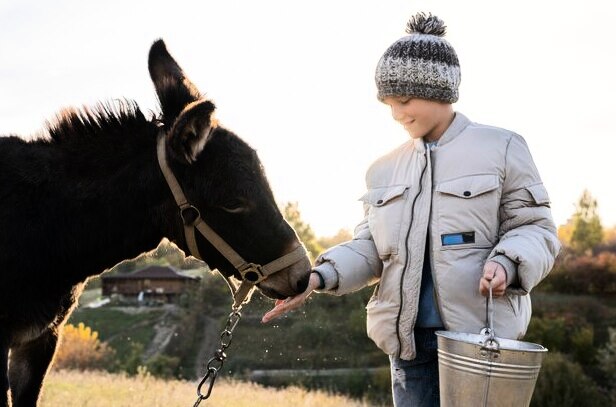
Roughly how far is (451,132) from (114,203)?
64.4 inches

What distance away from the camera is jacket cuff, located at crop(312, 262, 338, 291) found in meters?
3.75

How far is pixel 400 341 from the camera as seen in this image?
3.55m

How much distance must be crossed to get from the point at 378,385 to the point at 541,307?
46.0 feet

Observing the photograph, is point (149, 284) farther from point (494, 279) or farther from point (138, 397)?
point (494, 279)

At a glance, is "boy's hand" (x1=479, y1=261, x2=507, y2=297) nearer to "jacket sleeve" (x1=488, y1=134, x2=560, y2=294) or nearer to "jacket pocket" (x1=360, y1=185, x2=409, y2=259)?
"jacket sleeve" (x1=488, y1=134, x2=560, y2=294)

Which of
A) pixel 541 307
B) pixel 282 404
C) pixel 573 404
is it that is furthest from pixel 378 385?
pixel 282 404

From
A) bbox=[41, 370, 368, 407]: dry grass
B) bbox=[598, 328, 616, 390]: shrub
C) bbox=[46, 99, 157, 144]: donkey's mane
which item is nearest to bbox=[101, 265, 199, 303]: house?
bbox=[598, 328, 616, 390]: shrub

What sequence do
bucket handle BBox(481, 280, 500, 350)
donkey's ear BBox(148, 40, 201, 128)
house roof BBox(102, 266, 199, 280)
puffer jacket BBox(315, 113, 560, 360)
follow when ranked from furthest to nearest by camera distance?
house roof BBox(102, 266, 199, 280) < donkey's ear BBox(148, 40, 201, 128) < puffer jacket BBox(315, 113, 560, 360) < bucket handle BBox(481, 280, 500, 350)

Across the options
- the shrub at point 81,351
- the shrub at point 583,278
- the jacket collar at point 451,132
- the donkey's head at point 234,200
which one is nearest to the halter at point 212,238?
the donkey's head at point 234,200

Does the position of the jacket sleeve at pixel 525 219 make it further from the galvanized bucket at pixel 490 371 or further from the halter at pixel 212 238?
the halter at pixel 212 238

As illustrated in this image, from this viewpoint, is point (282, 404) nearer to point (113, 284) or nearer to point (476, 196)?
point (476, 196)

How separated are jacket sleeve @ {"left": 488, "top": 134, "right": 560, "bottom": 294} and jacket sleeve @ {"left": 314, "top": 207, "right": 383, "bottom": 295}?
0.67 meters

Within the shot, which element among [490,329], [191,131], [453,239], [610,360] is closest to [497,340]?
[490,329]

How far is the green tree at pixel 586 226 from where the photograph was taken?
54562mm
